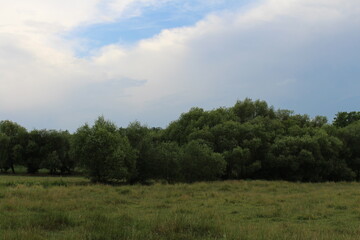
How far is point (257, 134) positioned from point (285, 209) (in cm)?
4008

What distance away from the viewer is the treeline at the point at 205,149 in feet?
139

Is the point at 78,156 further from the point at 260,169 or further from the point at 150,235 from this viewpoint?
the point at 150,235

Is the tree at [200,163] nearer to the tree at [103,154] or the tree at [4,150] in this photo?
the tree at [103,154]

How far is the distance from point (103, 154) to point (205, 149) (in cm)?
1296

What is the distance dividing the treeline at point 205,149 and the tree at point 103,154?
0.11 m

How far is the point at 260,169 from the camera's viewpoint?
183 ft

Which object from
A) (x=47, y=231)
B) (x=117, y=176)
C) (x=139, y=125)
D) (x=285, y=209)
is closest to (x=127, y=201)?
(x=285, y=209)

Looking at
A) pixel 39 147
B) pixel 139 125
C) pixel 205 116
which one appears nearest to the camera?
pixel 139 125

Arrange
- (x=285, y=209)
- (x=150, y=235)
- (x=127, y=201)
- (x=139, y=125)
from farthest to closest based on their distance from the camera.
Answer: (x=139, y=125)
(x=127, y=201)
(x=285, y=209)
(x=150, y=235)

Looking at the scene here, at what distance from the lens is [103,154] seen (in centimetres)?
4112

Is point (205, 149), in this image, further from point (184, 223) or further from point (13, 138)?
point (13, 138)

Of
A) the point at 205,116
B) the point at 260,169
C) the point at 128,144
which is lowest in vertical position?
the point at 260,169

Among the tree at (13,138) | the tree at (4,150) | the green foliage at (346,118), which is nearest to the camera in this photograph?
the tree at (4,150)

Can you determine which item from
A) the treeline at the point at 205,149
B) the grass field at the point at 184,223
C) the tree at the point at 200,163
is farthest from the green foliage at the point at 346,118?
the grass field at the point at 184,223
